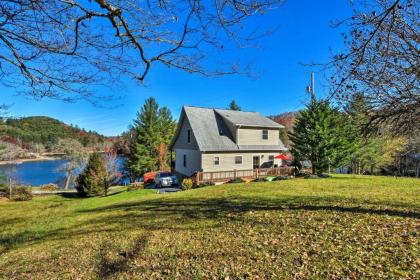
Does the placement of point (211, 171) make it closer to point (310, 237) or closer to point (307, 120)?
point (307, 120)

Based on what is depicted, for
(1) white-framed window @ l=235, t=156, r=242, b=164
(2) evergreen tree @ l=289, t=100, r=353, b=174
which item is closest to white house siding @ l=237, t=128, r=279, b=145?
(1) white-framed window @ l=235, t=156, r=242, b=164

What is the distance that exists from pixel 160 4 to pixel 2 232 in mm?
10592

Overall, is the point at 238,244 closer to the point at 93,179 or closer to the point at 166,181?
the point at 166,181

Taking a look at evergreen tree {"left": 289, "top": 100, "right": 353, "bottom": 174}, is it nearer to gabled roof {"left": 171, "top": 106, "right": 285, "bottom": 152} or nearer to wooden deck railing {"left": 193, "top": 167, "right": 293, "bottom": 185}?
wooden deck railing {"left": 193, "top": 167, "right": 293, "bottom": 185}

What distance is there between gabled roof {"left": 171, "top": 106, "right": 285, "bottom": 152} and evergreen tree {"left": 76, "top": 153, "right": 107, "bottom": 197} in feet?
26.1

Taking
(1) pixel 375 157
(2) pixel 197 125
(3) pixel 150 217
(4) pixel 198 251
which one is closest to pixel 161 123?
(2) pixel 197 125

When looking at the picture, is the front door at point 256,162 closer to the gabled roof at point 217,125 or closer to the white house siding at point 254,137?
the gabled roof at point 217,125

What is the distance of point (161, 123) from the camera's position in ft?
129

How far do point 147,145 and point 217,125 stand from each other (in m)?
15.9

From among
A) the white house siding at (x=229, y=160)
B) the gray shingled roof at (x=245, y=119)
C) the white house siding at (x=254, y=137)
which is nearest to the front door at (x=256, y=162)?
the white house siding at (x=229, y=160)

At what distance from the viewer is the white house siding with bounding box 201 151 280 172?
2198 cm

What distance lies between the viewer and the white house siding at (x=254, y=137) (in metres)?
23.7

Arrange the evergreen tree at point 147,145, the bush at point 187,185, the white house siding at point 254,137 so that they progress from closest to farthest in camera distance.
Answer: the bush at point 187,185 < the white house siding at point 254,137 < the evergreen tree at point 147,145

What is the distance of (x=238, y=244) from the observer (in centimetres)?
526
